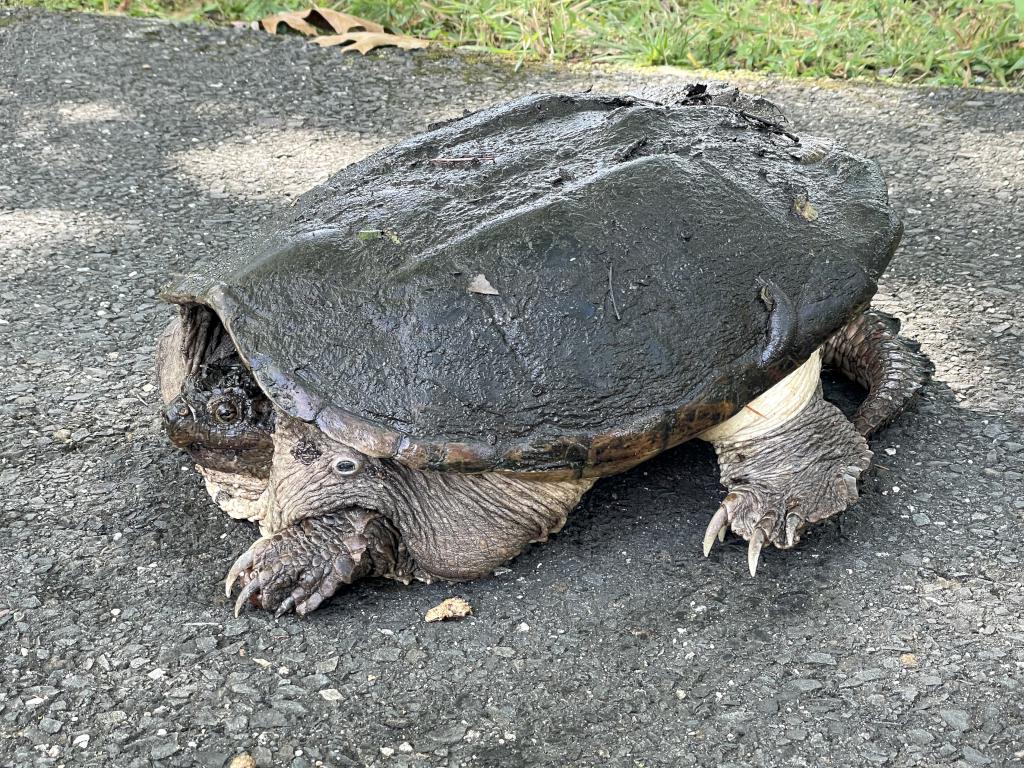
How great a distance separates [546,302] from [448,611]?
0.70 meters

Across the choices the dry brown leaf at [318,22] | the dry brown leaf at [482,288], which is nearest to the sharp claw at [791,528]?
the dry brown leaf at [482,288]

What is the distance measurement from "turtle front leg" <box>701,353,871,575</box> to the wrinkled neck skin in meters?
0.40

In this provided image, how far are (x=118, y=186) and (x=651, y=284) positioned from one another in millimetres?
2893

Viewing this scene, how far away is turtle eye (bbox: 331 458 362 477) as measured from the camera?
7.95 feet

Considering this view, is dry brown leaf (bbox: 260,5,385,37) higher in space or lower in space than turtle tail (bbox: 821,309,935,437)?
lower

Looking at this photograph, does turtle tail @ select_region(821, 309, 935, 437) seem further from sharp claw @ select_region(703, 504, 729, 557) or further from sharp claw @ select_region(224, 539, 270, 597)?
sharp claw @ select_region(224, 539, 270, 597)

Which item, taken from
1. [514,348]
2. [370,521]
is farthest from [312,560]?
[514,348]

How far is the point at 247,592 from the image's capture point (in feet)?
7.77

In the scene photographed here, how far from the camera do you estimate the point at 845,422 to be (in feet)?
8.96

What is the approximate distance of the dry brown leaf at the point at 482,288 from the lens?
234cm

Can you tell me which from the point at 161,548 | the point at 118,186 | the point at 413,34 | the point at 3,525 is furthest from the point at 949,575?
the point at 413,34

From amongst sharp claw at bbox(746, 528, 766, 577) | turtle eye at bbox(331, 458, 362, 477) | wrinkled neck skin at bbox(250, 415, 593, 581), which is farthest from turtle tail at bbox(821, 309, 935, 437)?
turtle eye at bbox(331, 458, 362, 477)

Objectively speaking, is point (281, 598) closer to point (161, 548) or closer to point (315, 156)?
point (161, 548)

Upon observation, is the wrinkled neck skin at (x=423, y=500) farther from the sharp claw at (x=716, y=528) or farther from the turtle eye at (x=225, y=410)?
the sharp claw at (x=716, y=528)
